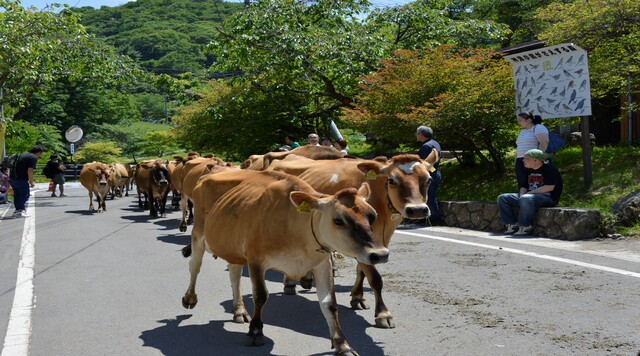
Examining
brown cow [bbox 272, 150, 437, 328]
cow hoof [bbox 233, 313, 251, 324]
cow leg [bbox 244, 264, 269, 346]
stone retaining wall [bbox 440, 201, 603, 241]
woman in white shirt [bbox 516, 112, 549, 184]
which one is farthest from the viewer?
woman in white shirt [bbox 516, 112, 549, 184]

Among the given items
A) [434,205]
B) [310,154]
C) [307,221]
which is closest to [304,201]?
[307,221]

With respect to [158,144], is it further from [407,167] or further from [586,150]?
[407,167]

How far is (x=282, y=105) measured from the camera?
84.4ft

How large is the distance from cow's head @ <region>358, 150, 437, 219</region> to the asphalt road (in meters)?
1.03

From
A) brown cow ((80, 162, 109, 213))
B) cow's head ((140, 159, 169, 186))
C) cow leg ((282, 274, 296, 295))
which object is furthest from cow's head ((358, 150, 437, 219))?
brown cow ((80, 162, 109, 213))

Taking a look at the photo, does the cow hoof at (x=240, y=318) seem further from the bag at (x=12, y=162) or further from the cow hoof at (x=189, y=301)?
Result: the bag at (x=12, y=162)

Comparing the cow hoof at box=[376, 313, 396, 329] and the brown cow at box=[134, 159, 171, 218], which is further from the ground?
the brown cow at box=[134, 159, 171, 218]

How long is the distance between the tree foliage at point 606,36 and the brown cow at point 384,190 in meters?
8.09

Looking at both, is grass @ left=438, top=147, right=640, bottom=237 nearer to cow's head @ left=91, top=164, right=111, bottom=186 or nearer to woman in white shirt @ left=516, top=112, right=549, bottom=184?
woman in white shirt @ left=516, top=112, right=549, bottom=184

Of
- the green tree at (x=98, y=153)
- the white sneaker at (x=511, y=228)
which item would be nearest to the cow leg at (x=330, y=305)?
the white sneaker at (x=511, y=228)

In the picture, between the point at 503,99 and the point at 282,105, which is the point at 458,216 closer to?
the point at 503,99

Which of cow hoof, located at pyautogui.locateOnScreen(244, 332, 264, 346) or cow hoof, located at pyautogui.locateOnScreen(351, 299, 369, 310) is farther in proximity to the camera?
cow hoof, located at pyautogui.locateOnScreen(351, 299, 369, 310)

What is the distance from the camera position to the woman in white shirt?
500 inches

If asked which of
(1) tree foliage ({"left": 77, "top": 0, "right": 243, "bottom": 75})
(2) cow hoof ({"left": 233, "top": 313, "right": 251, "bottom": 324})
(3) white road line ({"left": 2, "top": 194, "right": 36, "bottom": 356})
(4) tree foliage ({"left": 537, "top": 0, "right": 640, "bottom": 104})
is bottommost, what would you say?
(3) white road line ({"left": 2, "top": 194, "right": 36, "bottom": 356})
